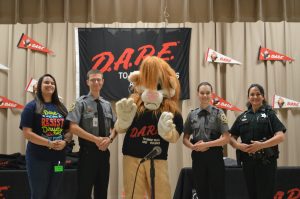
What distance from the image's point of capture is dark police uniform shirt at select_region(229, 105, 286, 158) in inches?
134

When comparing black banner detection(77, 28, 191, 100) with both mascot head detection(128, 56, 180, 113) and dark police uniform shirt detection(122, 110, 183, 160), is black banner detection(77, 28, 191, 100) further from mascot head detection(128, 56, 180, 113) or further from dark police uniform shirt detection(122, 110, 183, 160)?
dark police uniform shirt detection(122, 110, 183, 160)

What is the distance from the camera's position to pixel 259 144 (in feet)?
A: 10.7

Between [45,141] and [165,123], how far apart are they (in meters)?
1.14

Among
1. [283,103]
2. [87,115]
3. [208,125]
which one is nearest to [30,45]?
[87,115]

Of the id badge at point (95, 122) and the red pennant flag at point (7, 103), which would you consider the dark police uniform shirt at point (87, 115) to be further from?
the red pennant flag at point (7, 103)

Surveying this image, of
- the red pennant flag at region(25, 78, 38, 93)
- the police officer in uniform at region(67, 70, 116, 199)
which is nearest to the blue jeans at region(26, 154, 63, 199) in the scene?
the police officer in uniform at region(67, 70, 116, 199)

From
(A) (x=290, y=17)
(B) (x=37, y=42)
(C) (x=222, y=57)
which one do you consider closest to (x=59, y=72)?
(B) (x=37, y=42)

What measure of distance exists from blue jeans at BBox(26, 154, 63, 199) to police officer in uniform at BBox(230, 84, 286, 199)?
1.71 m

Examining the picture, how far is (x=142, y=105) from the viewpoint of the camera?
9.30 feet

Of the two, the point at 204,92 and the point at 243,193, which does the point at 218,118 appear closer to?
the point at 204,92

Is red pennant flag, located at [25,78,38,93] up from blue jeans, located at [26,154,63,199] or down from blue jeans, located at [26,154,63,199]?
up

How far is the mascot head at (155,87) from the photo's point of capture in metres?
2.79

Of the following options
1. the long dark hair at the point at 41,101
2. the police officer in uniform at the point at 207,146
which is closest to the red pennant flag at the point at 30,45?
the long dark hair at the point at 41,101

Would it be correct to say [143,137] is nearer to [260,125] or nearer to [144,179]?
[144,179]
